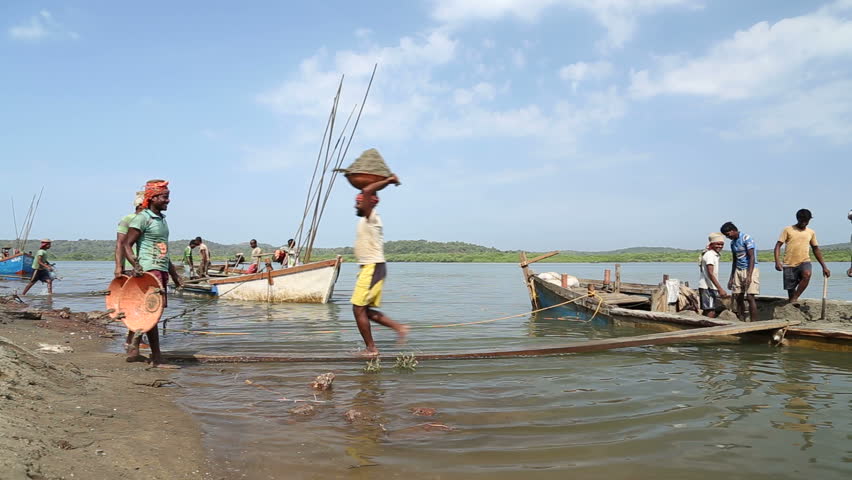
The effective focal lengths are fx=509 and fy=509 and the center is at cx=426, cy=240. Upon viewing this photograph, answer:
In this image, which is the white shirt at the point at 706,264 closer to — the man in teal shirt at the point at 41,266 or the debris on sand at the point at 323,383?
the debris on sand at the point at 323,383

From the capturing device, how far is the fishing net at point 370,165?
4.66 m

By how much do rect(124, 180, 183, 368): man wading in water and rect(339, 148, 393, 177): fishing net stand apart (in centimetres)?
200

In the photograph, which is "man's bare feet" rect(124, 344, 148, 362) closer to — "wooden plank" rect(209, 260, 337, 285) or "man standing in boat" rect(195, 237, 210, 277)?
"wooden plank" rect(209, 260, 337, 285)

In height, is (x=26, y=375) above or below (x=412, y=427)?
above

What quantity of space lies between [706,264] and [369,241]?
601 cm

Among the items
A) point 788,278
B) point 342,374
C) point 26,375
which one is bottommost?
point 342,374

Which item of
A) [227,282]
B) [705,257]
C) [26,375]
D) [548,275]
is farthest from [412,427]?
[227,282]

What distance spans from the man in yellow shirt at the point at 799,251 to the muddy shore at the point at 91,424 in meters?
8.10

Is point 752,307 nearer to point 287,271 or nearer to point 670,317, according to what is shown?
point 670,317

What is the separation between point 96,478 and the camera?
2.14 metres

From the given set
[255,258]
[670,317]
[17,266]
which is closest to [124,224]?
[670,317]

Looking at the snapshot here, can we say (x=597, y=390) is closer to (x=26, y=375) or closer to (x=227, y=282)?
(x=26, y=375)

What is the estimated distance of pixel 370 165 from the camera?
4.69 meters

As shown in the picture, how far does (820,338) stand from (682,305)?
298cm
